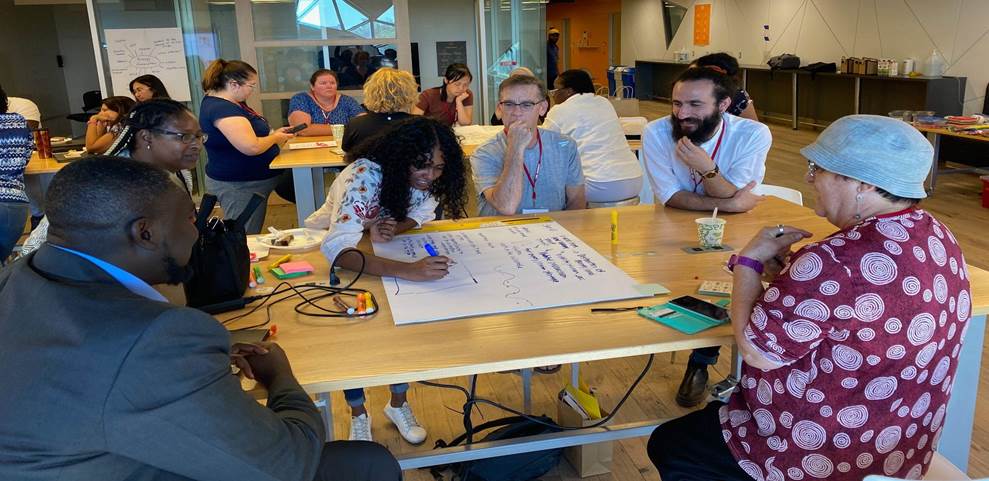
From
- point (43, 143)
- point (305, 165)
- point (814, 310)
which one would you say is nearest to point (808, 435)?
point (814, 310)

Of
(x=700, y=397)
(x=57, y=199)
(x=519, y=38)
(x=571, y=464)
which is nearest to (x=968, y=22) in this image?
(x=519, y=38)

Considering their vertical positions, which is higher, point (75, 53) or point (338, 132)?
point (75, 53)

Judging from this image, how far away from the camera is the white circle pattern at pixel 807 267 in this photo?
1350mm

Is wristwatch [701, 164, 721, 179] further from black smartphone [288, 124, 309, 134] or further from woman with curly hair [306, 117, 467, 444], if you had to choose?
black smartphone [288, 124, 309, 134]

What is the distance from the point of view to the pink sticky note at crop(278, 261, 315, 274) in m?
2.03

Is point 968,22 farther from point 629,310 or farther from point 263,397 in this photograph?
point 263,397

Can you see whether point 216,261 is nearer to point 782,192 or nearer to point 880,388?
point 880,388

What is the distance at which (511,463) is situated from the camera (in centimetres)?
227

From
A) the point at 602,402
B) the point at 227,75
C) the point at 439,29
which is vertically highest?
the point at 439,29

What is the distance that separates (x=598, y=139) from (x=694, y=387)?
62.7 inches

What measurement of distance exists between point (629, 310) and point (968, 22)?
819 cm

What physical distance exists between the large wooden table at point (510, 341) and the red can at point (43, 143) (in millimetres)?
3607

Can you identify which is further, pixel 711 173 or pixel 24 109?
pixel 24 109

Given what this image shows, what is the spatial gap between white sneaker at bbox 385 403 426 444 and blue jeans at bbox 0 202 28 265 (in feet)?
7.31
